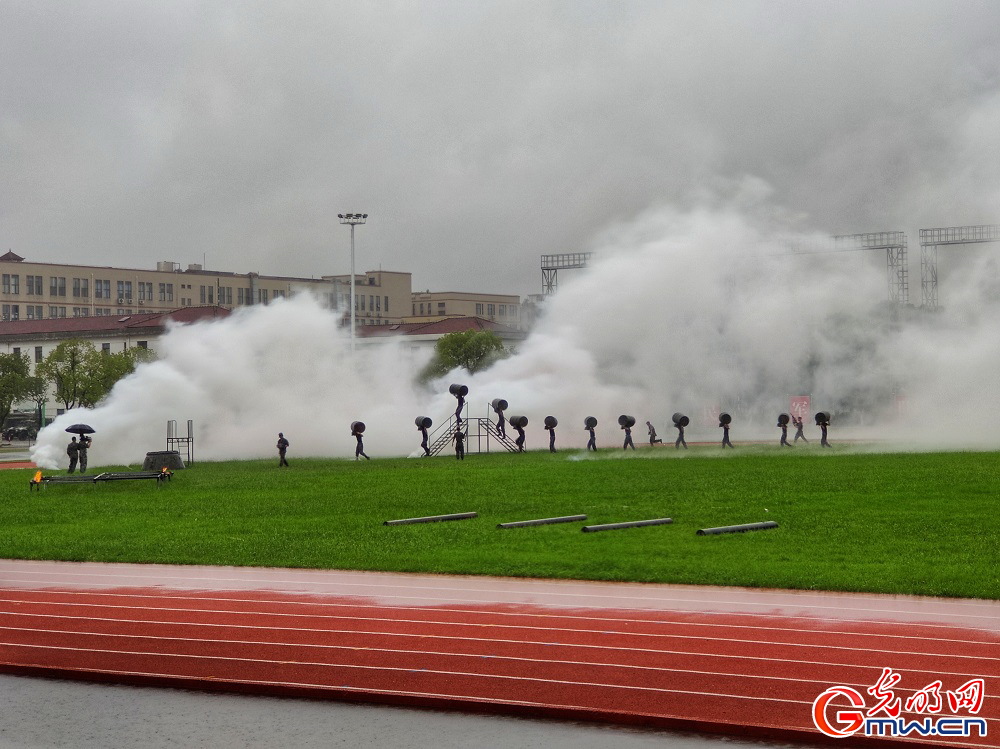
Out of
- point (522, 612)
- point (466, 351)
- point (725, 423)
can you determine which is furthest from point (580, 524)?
point (466, 351)

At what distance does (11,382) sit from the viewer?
73.2m

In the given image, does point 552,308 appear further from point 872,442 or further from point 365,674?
point 365,674

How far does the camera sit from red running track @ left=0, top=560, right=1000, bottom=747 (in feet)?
29.2

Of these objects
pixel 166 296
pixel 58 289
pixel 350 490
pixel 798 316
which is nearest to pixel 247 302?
pixel 166 296

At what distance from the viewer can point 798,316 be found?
1983 inches

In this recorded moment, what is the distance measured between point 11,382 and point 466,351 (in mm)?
27881

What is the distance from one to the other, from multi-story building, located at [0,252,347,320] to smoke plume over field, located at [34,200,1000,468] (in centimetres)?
5263

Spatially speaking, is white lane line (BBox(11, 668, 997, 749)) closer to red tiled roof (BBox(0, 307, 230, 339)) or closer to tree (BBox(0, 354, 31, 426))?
tree (BBox(0, 354, 31, 426))

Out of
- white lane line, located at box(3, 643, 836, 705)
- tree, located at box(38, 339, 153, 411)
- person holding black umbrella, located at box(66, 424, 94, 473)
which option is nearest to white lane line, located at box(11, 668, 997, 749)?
white lane line, located at box(3, 643, 836, 705)

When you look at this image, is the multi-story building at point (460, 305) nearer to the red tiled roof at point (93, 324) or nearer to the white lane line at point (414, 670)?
the red tiled roof at point (93, 324)

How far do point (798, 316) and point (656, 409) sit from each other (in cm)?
715

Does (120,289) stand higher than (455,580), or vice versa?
(120,289)

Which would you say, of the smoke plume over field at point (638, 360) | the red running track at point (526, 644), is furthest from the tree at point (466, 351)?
the red running track at point (526, 644)

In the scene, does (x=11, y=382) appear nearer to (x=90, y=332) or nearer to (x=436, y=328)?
(x=90, y=332)
